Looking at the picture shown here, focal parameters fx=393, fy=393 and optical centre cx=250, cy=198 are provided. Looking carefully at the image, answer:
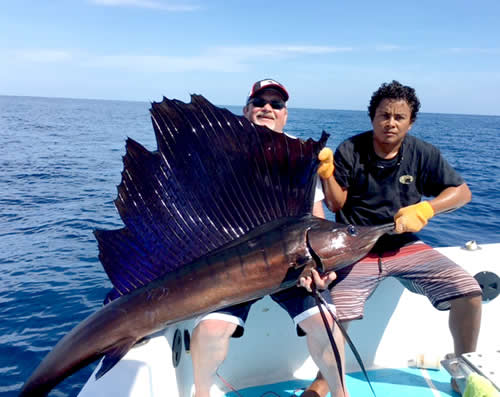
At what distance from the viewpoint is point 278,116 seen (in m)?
2.35

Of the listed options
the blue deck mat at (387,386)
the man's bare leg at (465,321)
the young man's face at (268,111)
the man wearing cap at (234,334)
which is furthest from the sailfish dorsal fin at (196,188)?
the blue deck mat at (387,386)

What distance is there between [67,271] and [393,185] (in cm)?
411

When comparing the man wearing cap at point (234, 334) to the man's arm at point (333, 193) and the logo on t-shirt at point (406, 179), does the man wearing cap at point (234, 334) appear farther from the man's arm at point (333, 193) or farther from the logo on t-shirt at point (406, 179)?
the logo on t-shirt at point (406, 179)

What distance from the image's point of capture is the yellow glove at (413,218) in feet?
5.61

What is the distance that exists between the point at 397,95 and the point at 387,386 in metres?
1.66

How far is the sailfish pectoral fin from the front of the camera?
4.29 ft

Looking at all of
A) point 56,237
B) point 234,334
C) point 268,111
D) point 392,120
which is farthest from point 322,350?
point 56,237

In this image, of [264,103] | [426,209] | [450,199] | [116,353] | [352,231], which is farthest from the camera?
[264,103]

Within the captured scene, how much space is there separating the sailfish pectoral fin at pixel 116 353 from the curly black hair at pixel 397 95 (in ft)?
5.74

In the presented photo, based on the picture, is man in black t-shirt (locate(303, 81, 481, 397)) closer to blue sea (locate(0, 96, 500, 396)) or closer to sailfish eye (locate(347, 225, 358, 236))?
sailfish eye (locate(347, 225, 358, 236))

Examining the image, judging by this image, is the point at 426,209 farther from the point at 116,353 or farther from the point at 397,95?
the point at 116,353

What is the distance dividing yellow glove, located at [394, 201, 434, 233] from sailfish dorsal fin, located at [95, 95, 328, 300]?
48cm

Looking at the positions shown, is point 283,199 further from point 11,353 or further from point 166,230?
point 11,353

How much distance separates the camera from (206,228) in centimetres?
148
